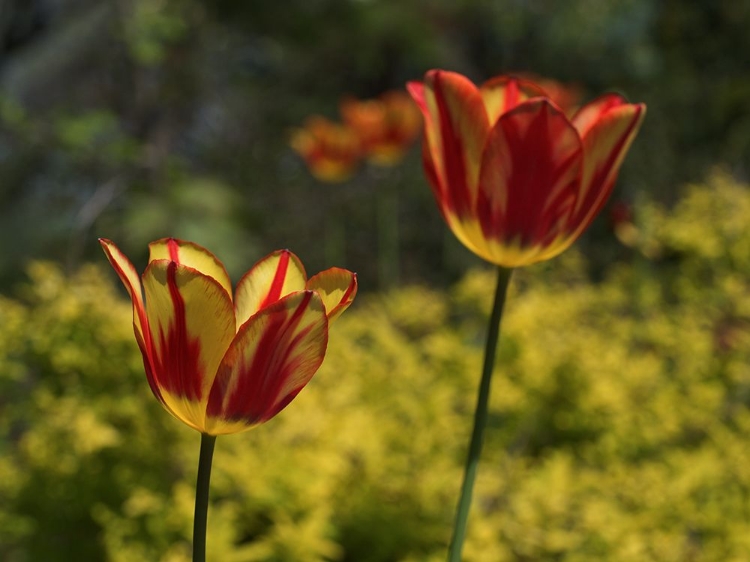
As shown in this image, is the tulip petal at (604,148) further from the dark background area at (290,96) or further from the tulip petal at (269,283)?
the dark background area at (290,96)

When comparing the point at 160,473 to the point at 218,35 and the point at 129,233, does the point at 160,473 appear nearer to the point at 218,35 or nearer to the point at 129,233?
the point at 129,233

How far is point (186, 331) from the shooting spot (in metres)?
0.71

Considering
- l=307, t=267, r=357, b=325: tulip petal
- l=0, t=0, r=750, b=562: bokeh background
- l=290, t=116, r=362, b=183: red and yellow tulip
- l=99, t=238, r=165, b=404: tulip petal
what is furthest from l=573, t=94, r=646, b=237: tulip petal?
l=290, t=116, r=362, b=183: red and yellow tulip

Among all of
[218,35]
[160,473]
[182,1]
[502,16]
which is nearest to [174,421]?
→ [160,473]

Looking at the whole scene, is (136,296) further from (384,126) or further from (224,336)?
(384,126)

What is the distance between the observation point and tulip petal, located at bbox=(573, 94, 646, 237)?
3.07 feet

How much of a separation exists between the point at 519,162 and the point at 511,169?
0.01 meters

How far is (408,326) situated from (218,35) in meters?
4.32

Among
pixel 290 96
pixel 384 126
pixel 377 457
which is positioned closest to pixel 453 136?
pixel 377 457

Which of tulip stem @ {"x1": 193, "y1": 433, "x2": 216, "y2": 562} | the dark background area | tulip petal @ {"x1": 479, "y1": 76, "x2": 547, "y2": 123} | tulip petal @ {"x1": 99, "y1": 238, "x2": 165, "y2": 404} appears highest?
the dark background area

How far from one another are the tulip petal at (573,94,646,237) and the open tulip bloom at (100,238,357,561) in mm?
347

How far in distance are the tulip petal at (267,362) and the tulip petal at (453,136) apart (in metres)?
0.34

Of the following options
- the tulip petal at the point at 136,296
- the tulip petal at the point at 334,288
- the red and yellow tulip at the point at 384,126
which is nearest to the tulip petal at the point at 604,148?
the tulip petal at the point at 334,288

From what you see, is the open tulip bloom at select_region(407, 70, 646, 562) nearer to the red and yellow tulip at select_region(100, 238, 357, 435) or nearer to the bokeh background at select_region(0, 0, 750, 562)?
the red and yellow tulip at select_region(100, 238, 357, 435)
